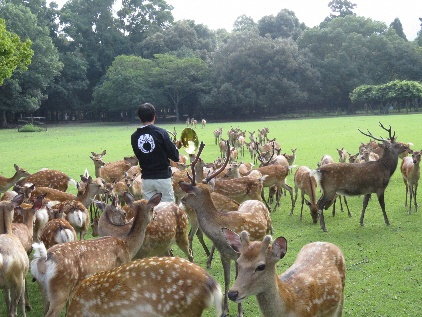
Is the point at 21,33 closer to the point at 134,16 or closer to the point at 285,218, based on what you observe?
the point at 134,16

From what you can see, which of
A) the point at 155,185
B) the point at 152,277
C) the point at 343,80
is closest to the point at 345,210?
the point at 155,185

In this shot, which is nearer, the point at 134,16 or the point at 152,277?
the point at 152,277

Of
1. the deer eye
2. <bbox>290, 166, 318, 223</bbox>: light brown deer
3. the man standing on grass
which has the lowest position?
<bbox>290, 166, 318, 223</bbox>: light brown deer

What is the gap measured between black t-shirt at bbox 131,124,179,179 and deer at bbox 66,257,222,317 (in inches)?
79.7

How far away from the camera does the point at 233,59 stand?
156 ft

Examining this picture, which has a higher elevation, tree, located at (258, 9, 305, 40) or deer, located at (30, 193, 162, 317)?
tree, located at (258, 9, 305, 40)

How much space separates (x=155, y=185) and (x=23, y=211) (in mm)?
1418

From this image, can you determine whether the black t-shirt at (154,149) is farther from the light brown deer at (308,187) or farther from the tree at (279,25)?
Answer: the tree at (279,25)

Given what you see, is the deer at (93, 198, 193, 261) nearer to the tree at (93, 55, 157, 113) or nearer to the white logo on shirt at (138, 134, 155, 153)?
the white logo on shirt at (138, 134, 155, 153)

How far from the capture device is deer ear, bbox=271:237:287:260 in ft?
9.91

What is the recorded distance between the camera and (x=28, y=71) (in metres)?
43.1

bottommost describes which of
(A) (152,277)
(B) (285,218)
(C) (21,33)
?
(B) (285,218)

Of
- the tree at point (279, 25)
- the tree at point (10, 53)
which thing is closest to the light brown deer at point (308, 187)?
the tree at point (10, 53)

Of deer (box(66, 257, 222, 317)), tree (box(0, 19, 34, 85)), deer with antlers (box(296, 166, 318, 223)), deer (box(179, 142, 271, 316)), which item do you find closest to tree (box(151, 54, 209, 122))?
tree (box(0, 19, 34, 85))
